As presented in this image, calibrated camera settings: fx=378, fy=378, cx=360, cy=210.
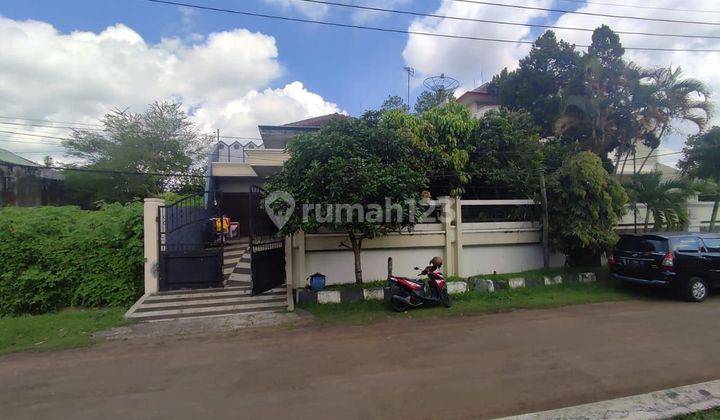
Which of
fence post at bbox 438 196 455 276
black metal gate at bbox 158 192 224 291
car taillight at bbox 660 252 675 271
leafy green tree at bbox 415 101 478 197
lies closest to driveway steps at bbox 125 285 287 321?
black metal gate at bbox 158 192 224 291

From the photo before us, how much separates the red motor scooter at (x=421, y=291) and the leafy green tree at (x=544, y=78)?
10.7 meters

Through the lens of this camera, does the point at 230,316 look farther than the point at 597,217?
No

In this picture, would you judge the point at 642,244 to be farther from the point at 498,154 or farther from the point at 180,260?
the point at 180,260

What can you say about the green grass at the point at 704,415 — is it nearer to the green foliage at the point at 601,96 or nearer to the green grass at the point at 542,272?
the green grass at the point at 542,272

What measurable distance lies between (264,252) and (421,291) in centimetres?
347

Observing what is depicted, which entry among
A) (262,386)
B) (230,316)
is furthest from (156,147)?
(262,386)

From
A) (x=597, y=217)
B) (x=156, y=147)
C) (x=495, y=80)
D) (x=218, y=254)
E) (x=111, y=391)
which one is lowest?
(x=111, y=391)

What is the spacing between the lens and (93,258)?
26.1ft

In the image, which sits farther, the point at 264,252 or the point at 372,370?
the point at 264,252

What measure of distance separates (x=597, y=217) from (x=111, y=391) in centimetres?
960

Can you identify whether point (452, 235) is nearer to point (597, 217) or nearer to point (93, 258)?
point (597, 217)

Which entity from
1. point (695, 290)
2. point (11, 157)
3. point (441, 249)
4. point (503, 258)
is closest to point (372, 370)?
point (441, 249)

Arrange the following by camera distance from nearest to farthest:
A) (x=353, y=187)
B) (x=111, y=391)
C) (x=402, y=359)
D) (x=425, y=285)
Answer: (x=111, y=391) < (x=402, y=359) < (x=353, y=187) < (x=425, y=285)

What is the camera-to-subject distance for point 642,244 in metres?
8.11
